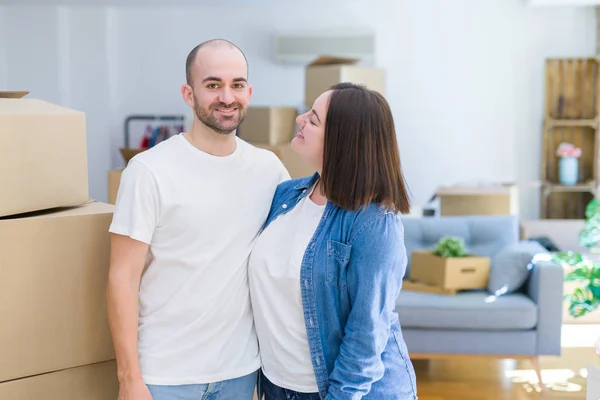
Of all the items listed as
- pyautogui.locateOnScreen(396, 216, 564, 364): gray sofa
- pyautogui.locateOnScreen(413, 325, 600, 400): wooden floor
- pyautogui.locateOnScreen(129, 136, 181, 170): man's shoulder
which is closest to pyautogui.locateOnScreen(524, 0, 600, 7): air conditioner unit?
pyautogui.locateOnScreen(413, 325, 600, 400): wooden floor

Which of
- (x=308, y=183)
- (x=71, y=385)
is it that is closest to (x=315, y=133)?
(x=308, y=183)

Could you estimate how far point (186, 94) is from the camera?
1.62 metres

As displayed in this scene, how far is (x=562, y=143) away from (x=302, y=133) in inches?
206

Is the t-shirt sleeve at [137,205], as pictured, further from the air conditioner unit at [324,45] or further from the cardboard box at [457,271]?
the air conditioner unit at [324,45]

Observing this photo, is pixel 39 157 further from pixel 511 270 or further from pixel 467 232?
pixel 467 232

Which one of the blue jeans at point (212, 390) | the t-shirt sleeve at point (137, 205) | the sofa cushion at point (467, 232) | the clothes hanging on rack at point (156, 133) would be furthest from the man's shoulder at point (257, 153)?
the clothes hanging on rack at point (156, 133)

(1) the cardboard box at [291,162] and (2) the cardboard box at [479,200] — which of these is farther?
(2) the cardboard box at [479,200]

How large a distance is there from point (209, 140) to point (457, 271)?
2476 millimetres

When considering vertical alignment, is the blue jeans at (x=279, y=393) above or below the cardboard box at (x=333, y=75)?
below

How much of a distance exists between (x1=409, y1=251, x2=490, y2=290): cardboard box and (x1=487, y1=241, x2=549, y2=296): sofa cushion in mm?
55

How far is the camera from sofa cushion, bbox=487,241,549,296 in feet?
12.4

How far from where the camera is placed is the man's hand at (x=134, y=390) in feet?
4.95

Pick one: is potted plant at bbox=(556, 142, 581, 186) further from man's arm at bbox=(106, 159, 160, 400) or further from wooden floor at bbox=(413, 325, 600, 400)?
man's arm at bbox=(106, 159, 160, 400)

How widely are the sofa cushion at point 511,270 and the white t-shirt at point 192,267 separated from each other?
2.44 meters
